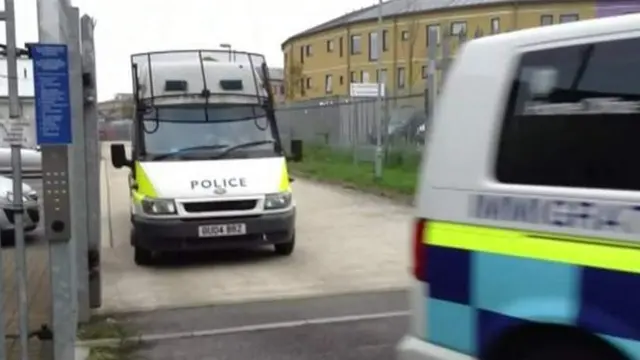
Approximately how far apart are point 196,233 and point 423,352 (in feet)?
20.2

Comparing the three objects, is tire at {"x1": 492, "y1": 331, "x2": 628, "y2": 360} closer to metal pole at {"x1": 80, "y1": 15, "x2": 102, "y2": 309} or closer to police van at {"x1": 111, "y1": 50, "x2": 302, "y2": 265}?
metal pole at {"x1": 80, "y1": 15, "x2": 102, "y2": 309}

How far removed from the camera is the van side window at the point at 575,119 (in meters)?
Result: 3.41

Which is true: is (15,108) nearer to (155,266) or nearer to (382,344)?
(382,344)

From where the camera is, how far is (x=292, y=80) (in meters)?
72.2

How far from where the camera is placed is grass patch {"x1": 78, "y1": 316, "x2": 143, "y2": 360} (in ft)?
21.4

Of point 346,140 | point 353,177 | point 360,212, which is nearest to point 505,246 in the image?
point 360,212

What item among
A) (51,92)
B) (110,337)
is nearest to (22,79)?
(51,92)

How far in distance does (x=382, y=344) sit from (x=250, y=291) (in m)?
2.58

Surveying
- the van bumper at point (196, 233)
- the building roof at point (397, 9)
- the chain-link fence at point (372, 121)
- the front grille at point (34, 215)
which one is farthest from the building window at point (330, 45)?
the van bumper at point (196, 233)

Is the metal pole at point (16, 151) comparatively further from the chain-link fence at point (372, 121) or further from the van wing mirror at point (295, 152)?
the chain-link fence at point (372, 121)

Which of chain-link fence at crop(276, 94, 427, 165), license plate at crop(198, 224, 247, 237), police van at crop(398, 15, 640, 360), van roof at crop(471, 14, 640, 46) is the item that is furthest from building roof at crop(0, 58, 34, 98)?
chain-link fence at crop(276, 94, 427, 165)

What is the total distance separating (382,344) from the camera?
6.60 meters

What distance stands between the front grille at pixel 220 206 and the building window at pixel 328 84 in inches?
2692

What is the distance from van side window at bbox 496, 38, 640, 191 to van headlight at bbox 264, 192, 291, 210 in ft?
21.5
